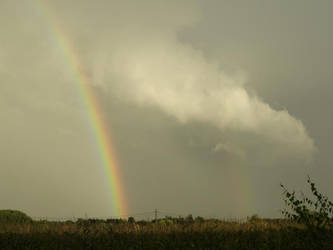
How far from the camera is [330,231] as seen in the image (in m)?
10.9

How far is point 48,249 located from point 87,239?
55.9 inches

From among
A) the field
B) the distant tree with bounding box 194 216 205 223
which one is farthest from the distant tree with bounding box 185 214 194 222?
the field

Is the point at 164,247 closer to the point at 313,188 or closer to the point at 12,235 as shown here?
the point at 313,188

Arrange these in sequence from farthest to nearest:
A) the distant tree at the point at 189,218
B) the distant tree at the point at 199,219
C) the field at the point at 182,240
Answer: the distant tree at the point at 189,218 → the distant tree at the point at 199,219 → the field at the point at 182,240

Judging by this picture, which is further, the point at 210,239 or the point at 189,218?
the point at 189,218

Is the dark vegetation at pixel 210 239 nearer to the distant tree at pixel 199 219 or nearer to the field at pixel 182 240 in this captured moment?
the field at pixel 182 240

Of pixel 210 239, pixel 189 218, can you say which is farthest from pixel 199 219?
pixel 210 239

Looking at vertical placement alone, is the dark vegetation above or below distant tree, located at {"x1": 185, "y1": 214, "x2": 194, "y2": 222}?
below

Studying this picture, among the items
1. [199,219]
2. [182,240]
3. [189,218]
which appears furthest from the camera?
[189,218]

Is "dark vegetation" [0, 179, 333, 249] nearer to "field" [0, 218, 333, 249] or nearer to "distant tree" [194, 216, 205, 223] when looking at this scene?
"field" [0, 218, 333, 249]

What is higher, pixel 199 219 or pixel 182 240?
pixel 199 219

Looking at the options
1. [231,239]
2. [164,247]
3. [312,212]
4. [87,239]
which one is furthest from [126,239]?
[312,212]

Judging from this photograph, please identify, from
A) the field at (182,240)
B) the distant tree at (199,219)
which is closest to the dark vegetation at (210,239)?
the field at (182,240)

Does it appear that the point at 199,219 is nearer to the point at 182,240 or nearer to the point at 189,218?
the point at 189,218
